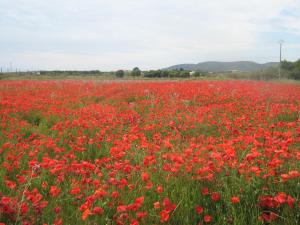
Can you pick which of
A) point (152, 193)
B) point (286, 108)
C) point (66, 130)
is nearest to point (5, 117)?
point (66, 130)

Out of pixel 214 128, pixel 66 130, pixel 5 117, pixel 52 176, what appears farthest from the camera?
pixel 5 117

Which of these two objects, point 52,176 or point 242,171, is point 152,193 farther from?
point 52,176

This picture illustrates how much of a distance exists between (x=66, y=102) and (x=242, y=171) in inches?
325

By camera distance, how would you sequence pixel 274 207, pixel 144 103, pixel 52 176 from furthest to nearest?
pixel 144 103 → pixel 52 176 → pixel 274 207

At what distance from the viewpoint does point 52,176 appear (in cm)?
395

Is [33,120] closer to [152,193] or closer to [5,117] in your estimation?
[5,117]

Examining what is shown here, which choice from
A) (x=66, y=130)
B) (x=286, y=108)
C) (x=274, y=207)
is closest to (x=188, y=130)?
(x=66, y=130)

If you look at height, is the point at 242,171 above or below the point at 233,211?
above

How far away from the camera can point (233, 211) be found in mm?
2648

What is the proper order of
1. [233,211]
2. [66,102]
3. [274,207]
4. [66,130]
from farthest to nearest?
[66,102]
[66,130]
[274,207]
[233,211]

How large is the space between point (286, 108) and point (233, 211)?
6.14 metres

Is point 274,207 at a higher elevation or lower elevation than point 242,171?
lower

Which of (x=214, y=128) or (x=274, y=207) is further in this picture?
(x=214, y=128)

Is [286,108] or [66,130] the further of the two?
[286,108]
